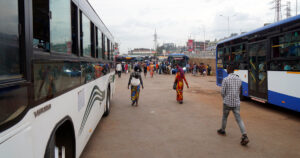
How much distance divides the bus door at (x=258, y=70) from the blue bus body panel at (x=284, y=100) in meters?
0.44

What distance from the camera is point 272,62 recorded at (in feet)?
28.6

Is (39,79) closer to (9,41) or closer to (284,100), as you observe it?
(9,41)

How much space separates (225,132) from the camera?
612 cm

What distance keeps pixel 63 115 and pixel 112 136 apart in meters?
3.23

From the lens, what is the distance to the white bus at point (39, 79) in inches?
67.1

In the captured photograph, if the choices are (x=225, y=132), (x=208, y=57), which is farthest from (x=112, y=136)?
(x=208, y=57)

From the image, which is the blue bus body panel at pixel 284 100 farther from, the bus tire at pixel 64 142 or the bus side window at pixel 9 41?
the bus side window at pixel 9 41

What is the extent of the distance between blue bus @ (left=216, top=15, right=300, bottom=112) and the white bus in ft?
12.9

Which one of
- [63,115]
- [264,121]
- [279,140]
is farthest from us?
[264,121]

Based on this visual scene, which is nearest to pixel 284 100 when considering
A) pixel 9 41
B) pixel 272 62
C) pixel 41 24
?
pixel 272 62

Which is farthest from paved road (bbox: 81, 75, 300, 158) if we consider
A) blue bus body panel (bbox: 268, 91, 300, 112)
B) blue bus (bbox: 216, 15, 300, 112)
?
blue bus (bbox: 216, 15, 300, 112)

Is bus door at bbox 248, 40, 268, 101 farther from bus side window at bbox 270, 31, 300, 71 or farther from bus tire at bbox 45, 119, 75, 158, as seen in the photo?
bus tire at bbox 45, 119, 75, 158

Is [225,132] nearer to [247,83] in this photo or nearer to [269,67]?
[269,67]

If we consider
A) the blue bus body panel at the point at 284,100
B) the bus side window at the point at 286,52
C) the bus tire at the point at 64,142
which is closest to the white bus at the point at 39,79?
the bus tire at the point at 64,142
